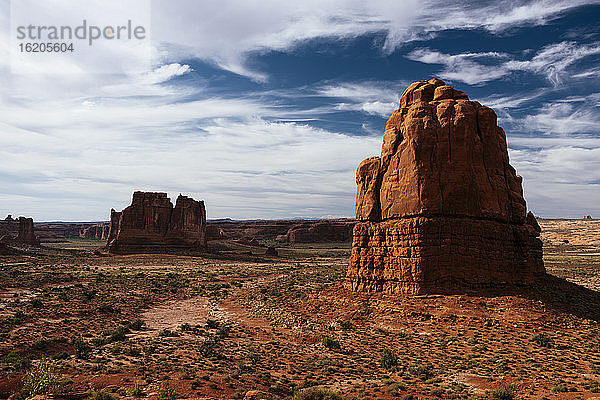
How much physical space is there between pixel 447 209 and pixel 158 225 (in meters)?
86.7

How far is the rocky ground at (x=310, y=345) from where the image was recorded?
1442 centimetres

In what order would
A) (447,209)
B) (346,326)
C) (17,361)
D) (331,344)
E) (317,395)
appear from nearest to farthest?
(317,395)
(17,361)
(331,344)
(346,326)
(447,209)

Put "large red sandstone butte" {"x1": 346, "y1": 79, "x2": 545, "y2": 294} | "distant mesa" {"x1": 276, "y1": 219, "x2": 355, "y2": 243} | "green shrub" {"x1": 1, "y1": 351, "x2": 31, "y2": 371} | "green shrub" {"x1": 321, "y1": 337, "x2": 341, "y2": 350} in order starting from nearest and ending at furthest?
"green shrub" {"x1": 1, "y1": 351, "x2": 31, "y2": 371} < "green shrub" {"x1": 321, "y1": 337, "x2": 341, "y2": 350} < "large red sandstone butte" {"x1": 346, "y1": 79, "x2": 545, "y2": 294} < "distant mesa" {"x1": 276, "y1": 219, "x2": 355, "y2": 243}

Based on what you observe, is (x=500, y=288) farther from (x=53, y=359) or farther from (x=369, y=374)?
(x=53, y=359)

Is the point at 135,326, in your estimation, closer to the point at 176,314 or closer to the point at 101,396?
the point at 176,314

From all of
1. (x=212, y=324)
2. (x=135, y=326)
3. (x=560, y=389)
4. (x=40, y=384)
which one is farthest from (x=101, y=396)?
(x=560, y=389)

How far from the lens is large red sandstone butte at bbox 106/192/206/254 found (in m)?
94.6

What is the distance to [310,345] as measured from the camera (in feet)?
71.0

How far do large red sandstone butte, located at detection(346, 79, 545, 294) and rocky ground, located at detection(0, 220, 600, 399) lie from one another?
1660mm

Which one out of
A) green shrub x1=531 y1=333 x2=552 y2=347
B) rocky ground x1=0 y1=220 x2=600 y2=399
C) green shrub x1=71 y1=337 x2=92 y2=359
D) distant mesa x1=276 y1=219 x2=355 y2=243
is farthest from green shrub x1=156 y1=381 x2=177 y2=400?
distant mesa x1=276 y1=219 x2=355 y2=243

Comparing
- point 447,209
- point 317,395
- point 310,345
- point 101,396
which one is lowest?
point 310,345

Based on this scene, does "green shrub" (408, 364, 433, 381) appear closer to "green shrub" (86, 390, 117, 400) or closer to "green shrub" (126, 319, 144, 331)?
"green shrub" (86, 390, 117, 400)

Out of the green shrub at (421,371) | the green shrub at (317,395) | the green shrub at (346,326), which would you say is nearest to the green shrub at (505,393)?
the green shrub at (421,371)

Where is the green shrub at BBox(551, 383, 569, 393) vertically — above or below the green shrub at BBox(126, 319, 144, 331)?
above
